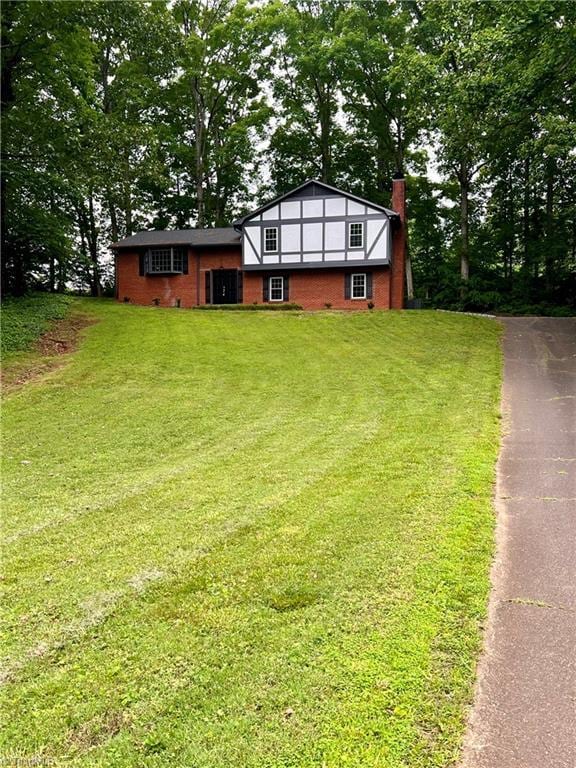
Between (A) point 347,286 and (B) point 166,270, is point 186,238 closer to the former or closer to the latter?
(B) point 166,270

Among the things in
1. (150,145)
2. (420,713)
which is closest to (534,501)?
(420,713)

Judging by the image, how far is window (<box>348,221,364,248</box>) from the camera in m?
24.5

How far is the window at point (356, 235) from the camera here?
80.2 feet

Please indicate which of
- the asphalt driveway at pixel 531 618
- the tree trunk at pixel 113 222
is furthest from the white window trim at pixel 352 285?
the asphalt driveway at pixel 531 618

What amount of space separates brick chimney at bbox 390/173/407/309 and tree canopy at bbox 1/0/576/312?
3482mm

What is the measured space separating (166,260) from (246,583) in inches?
1012

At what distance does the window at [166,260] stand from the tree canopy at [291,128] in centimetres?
321

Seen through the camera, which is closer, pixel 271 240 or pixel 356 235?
pixel 356 235

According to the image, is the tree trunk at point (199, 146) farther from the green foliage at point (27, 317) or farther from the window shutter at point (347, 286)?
the green foliage at point (27, 317)

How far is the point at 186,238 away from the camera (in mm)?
27547

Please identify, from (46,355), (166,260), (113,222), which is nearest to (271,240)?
(166,260)

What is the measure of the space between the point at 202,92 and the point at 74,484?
3454 cm

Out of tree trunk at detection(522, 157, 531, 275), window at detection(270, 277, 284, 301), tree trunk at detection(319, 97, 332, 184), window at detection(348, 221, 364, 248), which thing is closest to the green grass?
window at detection(348, 221, 364, 248)

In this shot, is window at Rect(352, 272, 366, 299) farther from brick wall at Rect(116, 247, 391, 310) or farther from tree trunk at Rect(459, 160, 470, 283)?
tree trunk at Rect(459, 160, 470, 283)
